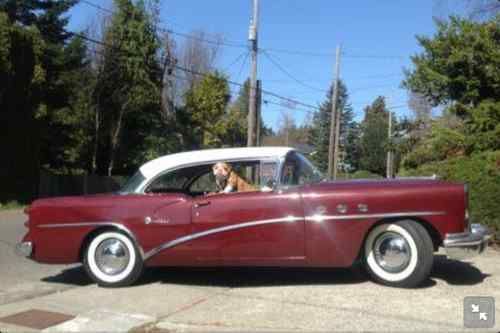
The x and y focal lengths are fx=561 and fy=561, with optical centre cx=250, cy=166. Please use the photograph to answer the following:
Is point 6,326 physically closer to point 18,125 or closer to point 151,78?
point 18,125

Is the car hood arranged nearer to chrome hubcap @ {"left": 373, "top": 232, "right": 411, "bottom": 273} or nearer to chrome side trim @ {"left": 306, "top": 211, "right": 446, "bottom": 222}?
chrome side trim @ {"left": 306, "top": 211, "right": 446, "bottom": 222}

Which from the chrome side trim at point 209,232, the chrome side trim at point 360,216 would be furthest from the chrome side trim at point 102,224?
the chrome side trim at point 360,216

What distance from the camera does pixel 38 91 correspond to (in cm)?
2133

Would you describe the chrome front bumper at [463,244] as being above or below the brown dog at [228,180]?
below

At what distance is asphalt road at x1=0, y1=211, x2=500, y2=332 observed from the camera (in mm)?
4828

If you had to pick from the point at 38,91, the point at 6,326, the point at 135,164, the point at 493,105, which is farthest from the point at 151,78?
the point at 6,326

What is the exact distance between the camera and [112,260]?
6434mm

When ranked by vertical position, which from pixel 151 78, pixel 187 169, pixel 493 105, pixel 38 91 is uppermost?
pixel 151 78

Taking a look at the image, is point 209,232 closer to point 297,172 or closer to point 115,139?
point 297,172

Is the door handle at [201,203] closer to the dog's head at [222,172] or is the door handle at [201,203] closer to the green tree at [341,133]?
the dog's head at [222,172]

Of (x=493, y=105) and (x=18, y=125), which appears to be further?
(x=18, y=125)

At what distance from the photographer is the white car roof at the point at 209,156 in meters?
6.54

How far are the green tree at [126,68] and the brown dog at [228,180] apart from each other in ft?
75.1

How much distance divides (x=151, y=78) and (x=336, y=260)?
25049 mm
